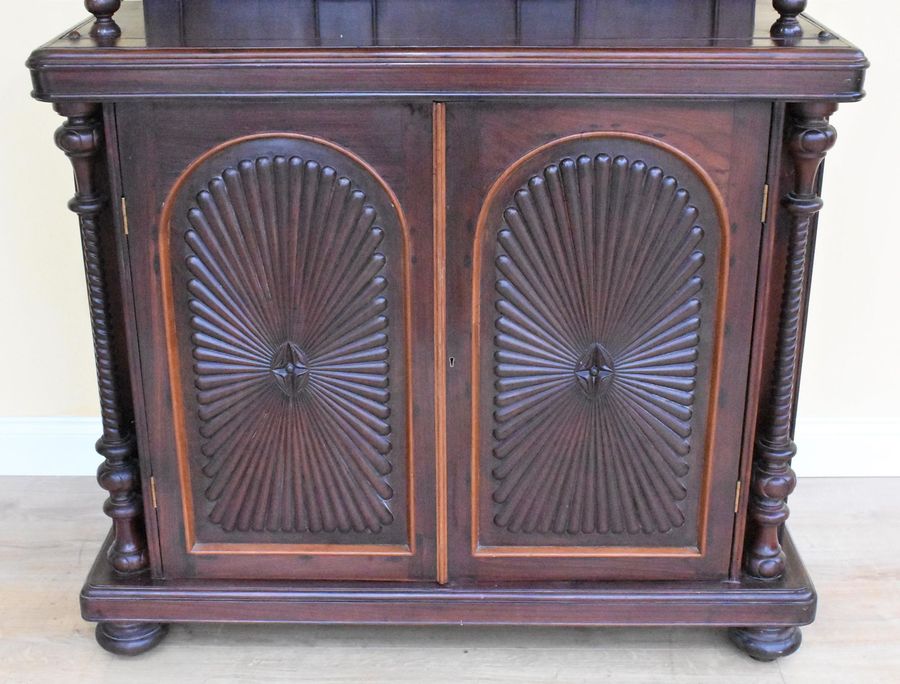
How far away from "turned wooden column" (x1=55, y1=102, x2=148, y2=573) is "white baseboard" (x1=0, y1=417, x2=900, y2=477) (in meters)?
0.71

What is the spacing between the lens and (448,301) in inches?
78.9

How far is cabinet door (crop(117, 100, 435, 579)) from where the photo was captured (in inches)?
75.5

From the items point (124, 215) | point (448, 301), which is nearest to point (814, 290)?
point (448, 301)

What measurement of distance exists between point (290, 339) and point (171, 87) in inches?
18.0

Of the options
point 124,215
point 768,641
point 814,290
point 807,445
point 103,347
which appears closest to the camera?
point 124,215

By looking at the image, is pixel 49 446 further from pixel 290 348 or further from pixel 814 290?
pixel 814 290

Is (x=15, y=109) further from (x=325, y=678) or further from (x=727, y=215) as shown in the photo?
(x=727, y=215)

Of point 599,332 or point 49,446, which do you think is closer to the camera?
point 599,332

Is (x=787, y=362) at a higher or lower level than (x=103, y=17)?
lower

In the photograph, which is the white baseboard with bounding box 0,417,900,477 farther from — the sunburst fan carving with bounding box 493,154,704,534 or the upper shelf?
the upper shelf

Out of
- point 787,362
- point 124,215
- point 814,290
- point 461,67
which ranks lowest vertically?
point 814,290

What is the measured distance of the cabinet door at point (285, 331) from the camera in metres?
1.92

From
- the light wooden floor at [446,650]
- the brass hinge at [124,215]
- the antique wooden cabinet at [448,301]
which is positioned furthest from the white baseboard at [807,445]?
the brass hinge at [124,215]

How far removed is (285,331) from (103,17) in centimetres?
58
